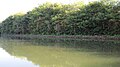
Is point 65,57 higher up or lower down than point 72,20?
lower down

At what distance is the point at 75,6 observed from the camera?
44219 mm

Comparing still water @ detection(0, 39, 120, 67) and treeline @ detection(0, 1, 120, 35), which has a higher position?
treeline @ detection(0, 1, 120, 35)

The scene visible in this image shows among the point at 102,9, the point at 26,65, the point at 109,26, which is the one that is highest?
the point at 102,9

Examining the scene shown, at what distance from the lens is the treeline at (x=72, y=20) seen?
33438 millimetres

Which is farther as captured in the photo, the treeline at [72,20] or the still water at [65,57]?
the treeline at [72,20]

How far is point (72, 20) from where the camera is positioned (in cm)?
3916

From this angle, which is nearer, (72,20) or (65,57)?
(65,57)

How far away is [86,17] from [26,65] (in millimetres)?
23820

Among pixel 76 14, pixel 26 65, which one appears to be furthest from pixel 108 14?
pixel 26 65

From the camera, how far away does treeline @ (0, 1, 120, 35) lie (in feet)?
110

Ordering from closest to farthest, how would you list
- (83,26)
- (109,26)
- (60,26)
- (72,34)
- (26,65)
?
1. (26,65)
2. (109,26)
3. (83,26)
4. (72,34)
5. (60,26)

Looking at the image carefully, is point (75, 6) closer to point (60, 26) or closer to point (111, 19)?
point (60, 26)

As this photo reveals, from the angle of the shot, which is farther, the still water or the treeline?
the treeline

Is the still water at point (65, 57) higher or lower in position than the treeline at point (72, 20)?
lower
